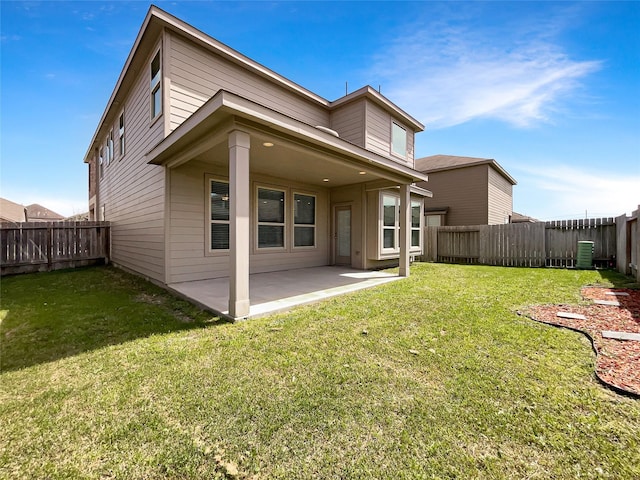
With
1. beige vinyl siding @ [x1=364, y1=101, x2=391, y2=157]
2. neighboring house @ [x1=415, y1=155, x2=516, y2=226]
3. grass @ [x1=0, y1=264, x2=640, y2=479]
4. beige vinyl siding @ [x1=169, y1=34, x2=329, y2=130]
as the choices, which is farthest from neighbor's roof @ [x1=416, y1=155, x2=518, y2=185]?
grass @ [x1=0, y1=264, x2=640, y2=479]

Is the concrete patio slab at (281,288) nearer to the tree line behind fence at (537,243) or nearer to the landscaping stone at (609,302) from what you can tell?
the landscaping stone at (609,302)

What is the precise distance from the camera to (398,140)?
1038 centimetres

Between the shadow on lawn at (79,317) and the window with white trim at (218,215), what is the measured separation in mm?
1592

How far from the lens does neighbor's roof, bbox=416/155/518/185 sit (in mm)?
15344

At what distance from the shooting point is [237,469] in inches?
57.9

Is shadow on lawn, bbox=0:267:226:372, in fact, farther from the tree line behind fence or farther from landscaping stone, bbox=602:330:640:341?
the tree line behind fence

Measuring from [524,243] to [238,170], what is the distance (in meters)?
10.6

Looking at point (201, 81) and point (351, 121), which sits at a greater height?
→ point (351, 121)

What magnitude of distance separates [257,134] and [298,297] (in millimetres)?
2786

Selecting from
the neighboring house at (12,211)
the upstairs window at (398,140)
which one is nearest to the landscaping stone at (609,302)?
the upstairs window at (398,140)

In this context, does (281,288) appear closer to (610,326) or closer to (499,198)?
(610,326)

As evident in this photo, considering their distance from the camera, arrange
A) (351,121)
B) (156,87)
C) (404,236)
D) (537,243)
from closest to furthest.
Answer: (156,87)
(404,236)
(351,121)
(537,243)

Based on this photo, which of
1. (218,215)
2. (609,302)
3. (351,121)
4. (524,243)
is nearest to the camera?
(609,302)

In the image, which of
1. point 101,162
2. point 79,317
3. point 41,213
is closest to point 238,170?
point 79,317
